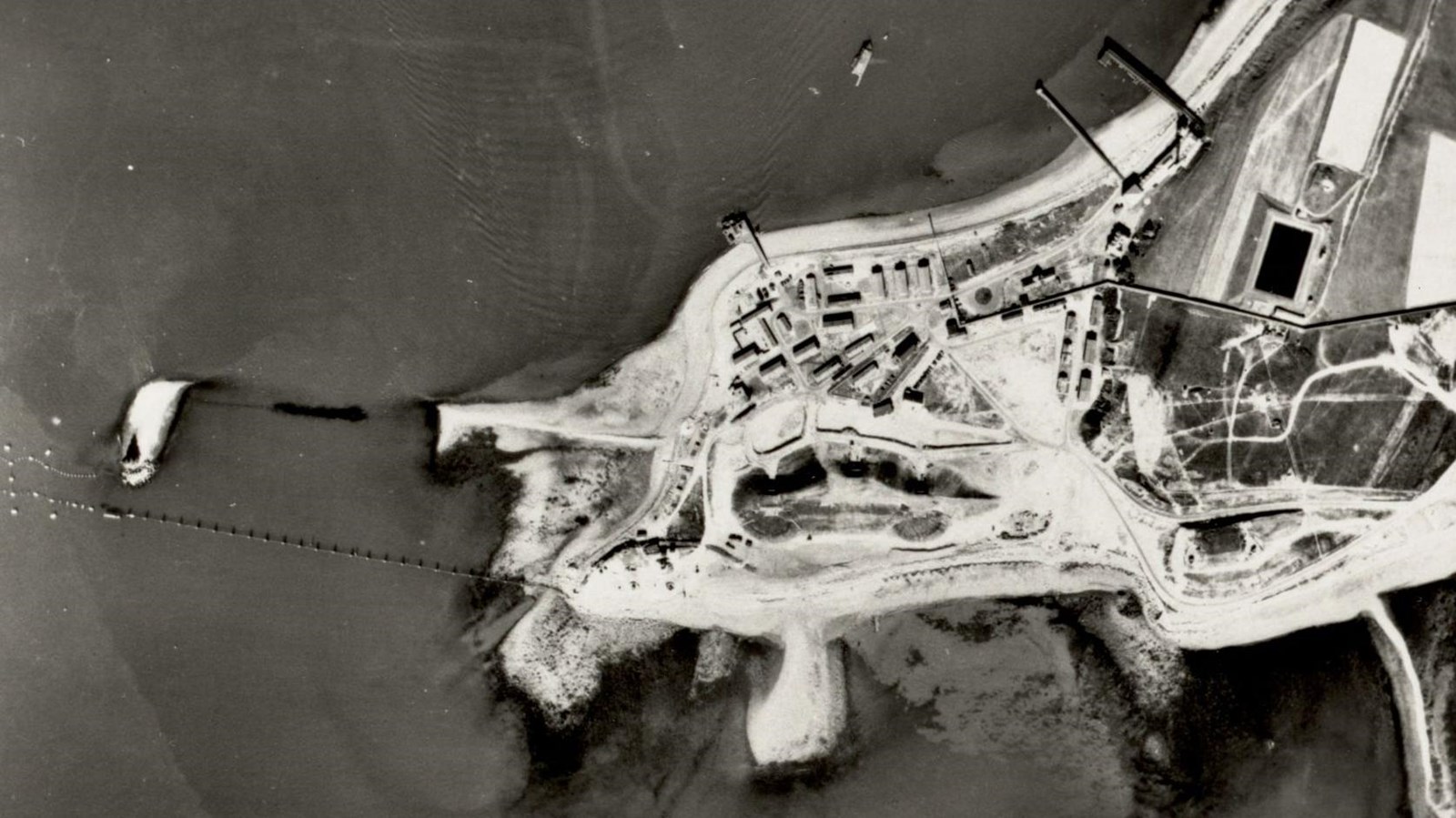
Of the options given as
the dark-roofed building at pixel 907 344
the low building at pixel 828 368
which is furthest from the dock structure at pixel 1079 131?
the low building at pixel 828 368

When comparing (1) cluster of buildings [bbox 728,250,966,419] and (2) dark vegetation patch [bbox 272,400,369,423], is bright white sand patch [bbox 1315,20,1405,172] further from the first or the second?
(2) dark vegetation patch [bbox 272,400,369,423]

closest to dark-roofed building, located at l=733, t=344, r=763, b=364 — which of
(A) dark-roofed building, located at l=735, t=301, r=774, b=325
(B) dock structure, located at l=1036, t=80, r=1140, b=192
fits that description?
(A) dark-roofed building, located at l=735, t=301, r=774, b=325

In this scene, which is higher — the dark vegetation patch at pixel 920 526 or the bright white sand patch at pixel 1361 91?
the bright white sand patch at pixel 1361 91

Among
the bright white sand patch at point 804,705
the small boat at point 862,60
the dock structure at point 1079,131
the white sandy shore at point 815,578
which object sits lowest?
the bright white sand patch at point 804,705

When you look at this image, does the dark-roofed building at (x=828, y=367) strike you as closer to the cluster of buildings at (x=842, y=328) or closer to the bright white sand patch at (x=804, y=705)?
the cluster of buildings at (x=842, y=328)

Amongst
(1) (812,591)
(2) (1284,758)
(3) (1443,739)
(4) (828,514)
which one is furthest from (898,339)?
(3) (1443,739)

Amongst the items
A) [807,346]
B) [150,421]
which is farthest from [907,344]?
[150,421]
